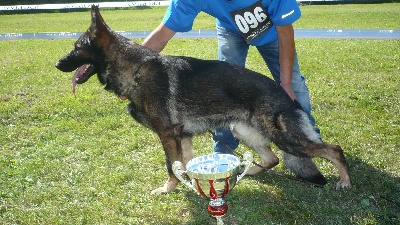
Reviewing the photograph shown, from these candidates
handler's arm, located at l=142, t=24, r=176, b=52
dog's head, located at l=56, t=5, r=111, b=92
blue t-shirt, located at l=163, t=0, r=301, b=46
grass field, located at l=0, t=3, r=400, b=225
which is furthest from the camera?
handler's arm, located at l=142, t=24, r=176, b=52

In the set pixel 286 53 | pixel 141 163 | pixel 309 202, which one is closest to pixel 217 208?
pixel 309 202

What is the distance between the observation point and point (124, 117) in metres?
5.75

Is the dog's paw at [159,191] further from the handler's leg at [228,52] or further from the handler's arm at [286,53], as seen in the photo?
the handler's arm at [286,53]

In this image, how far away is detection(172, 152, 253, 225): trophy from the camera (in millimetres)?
2684

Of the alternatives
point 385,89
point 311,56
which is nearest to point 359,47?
point 311,56

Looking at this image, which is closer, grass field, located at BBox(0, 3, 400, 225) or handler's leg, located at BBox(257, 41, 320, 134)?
grass field, located at BBox(0, 3, 400, 225)

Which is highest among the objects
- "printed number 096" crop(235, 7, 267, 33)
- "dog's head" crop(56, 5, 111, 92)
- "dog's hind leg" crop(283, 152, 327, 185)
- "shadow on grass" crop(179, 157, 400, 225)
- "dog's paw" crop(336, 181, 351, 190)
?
"printed number 096" crop(235, 7, 267, 33)

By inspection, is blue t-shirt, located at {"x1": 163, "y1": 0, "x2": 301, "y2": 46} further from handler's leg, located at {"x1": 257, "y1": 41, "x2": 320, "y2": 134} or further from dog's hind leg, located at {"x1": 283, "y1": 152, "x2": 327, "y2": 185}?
dog's hind leg, located at {"x1": 283, "y1": 152, "x2": 327, "y2": 185}

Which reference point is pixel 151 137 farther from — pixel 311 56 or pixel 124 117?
pixel 311 56

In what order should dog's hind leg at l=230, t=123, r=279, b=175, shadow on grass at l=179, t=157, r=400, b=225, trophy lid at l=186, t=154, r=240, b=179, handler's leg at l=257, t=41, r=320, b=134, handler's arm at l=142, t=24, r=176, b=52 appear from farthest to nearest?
handler's leg at l=257, t=41, r=320, b=134
handler's arm at l=142, t=24, r=176, b=52
dog's hind leg at l=230, t=123, r=279, b=175
shadow on grass at l=179, t=157, r=400, b=225
trophy lid at l=186, t=154, r=240, b=179

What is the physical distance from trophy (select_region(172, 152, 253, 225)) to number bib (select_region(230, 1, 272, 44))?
4.68 ft

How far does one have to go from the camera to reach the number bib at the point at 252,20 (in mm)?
3758

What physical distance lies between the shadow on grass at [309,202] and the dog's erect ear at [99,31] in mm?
1496

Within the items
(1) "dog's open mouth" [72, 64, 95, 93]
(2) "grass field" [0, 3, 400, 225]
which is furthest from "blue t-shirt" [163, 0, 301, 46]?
(2) "grass field" [0, 3, 400, 225]
